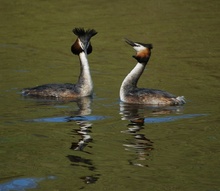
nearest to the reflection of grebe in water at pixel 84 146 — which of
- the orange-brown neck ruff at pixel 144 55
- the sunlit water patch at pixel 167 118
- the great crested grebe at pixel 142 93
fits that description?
the great crested grebe at pixel 142 93

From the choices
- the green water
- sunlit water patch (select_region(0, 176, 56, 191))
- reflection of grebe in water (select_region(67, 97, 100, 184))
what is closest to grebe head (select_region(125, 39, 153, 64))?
the green water

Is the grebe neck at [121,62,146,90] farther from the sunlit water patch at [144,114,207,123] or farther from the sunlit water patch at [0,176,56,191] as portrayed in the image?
the sunlit water patch at [0,176,56,191]

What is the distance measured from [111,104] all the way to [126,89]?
0.59m

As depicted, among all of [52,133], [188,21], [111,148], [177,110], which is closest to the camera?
[111,148]

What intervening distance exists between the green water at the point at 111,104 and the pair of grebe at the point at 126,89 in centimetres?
30

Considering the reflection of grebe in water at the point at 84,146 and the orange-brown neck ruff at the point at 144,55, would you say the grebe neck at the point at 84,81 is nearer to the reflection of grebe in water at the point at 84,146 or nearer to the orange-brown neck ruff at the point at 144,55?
the reflection of grebe in water at the point at 84,146

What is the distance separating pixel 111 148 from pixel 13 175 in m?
2.03

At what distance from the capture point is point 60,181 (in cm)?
1099

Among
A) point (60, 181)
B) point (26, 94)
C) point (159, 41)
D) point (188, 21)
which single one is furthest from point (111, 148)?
point (188, 21)

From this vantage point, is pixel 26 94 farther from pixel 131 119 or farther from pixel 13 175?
pixel 13 175

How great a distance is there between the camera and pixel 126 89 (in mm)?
16891

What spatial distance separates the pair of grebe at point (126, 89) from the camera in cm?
1630

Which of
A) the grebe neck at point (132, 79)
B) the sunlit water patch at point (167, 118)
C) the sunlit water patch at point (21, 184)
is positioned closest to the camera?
the sunlit water patch at point (21, 184)

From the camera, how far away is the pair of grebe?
16.3m
